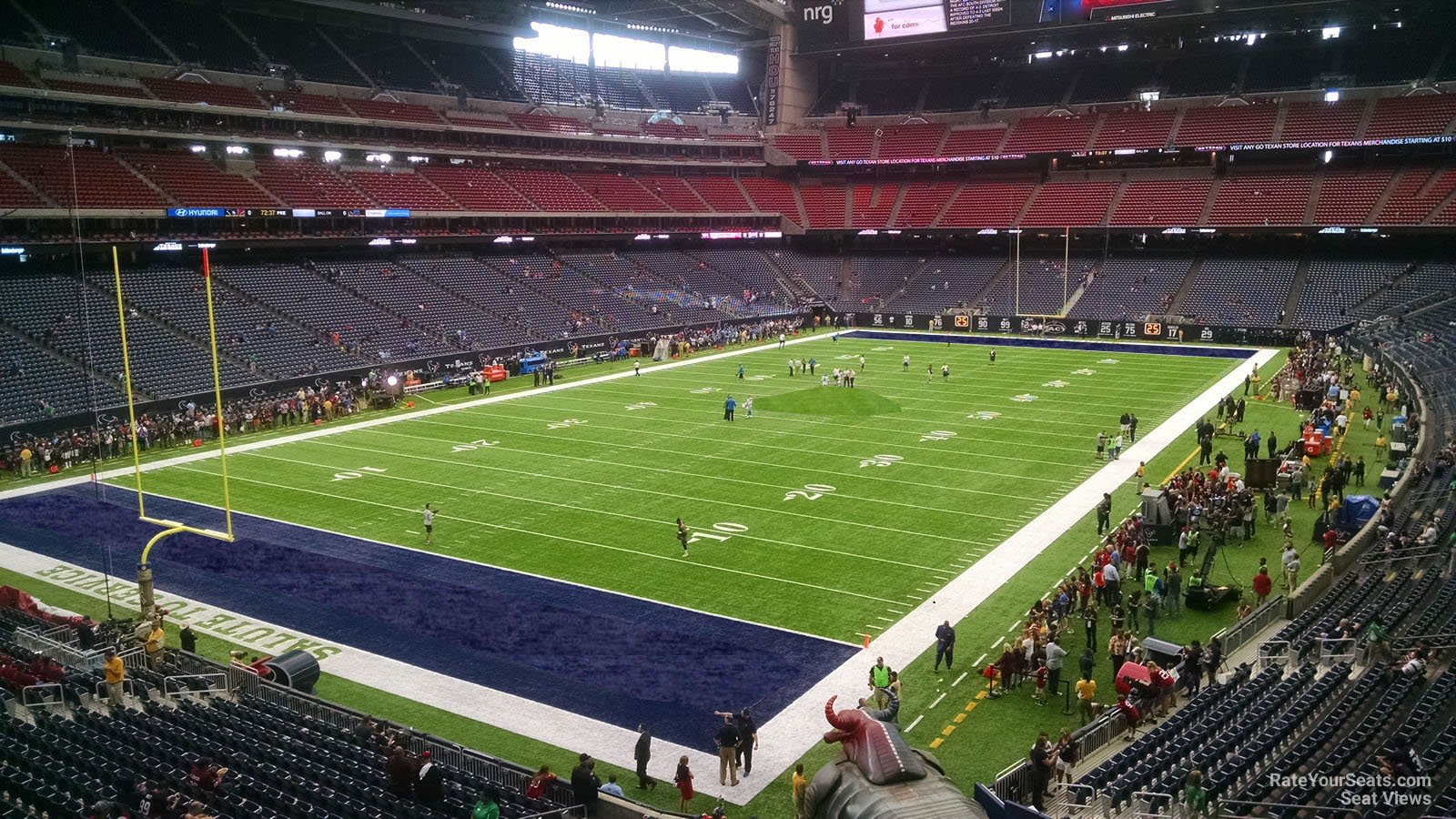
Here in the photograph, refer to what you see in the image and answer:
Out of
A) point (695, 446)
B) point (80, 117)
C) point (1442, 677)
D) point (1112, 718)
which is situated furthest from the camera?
point (80, 117)

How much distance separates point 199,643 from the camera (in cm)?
1838

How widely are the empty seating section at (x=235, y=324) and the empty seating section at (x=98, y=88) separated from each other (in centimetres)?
855

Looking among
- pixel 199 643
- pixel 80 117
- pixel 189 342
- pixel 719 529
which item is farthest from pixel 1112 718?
pixel 80 117

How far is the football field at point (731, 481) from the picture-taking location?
21531 millimetres

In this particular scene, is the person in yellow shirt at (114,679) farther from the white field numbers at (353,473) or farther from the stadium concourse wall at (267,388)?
the stadium concourse wall at (267,388)

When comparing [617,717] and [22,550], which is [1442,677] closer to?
[617,717]

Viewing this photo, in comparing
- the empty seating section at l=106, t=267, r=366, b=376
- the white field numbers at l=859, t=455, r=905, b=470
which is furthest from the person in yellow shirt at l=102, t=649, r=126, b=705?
the empty seating section at l=106, t=267, r=366, b=376

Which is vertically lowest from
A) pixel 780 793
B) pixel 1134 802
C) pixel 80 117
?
pixel 780 793

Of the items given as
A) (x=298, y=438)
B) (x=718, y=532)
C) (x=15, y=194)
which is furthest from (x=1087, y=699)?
(x=15, y=194)

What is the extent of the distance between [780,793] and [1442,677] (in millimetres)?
8669

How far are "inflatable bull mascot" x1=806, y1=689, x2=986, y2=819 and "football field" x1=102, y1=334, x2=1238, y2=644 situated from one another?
13.9 meters

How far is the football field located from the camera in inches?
848

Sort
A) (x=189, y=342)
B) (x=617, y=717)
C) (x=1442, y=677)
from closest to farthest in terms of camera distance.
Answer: (x=1442, y=677)
(x=617, y=717)
(x=189, y=342)

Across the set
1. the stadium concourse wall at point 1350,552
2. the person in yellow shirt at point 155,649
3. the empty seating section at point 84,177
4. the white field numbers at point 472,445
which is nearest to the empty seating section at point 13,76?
the empty seating section at point 84,177
